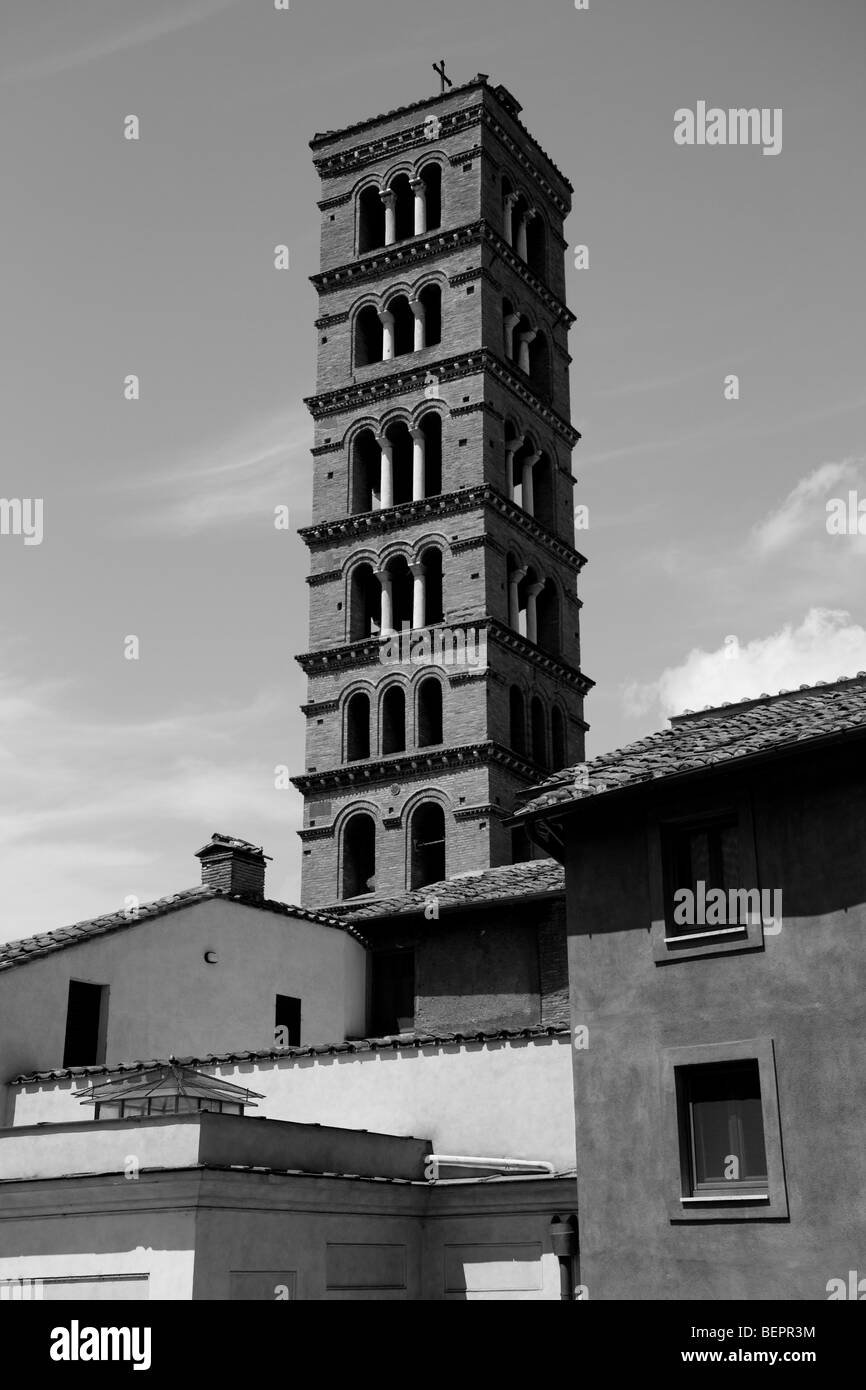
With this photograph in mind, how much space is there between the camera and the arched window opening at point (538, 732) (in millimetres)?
53656

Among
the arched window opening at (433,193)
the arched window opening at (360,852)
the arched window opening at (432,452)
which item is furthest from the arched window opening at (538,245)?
the arched window opening at (360,852)

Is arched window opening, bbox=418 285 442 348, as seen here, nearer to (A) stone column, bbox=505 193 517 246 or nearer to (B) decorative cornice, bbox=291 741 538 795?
(A) stone column, bbox=505 193 517 246

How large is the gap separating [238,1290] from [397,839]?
31560mm

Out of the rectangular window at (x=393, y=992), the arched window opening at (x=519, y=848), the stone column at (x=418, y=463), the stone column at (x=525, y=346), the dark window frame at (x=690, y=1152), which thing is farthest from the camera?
the stone column at (x=525, y=346)

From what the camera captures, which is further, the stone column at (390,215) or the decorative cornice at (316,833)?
the stone column at (390,215)

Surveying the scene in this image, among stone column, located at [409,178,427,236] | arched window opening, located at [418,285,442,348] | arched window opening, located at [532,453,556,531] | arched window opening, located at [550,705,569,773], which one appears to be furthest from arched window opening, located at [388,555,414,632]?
stone column, located at [409,178,427,236]

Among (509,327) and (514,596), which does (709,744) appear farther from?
(509,327)

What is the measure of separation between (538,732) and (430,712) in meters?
4.02

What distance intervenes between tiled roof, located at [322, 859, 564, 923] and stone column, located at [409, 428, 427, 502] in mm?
23831

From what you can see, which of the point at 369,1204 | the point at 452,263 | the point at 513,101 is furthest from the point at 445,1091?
the point at 513,101

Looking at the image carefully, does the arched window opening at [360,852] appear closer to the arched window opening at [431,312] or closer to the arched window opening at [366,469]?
the arched window opening at [366,469]

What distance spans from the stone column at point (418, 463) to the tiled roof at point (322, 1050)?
3144 cm

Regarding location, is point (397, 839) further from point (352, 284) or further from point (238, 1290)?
point (238, 1290)
